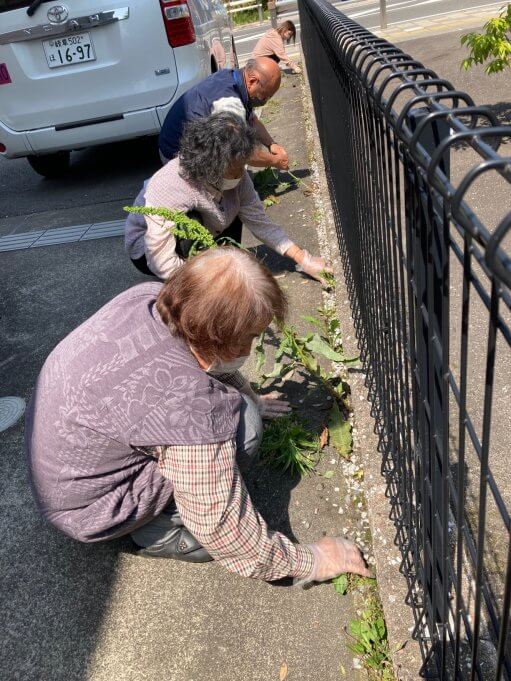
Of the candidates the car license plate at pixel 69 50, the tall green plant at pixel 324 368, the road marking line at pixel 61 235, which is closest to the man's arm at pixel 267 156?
the road marking line at pixel 61 235

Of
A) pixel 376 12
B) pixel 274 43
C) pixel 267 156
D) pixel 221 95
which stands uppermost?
pixel 221 95

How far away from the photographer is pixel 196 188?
9.20 ft

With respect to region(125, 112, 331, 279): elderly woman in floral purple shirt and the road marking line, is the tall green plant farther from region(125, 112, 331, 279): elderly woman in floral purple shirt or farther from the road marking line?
the road marking line

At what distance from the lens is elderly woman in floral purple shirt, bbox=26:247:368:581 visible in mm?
1581

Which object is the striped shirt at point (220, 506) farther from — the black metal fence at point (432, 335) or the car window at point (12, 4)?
the car window at point (12, 4)

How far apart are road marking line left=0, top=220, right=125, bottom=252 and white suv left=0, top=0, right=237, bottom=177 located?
80cm

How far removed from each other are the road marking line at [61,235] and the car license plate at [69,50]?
4.32ft

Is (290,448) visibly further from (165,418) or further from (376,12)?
(376,12)

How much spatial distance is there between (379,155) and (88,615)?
169cm

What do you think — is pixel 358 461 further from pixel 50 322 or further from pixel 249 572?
pixel 50 322

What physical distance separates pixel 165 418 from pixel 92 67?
4.29 meters

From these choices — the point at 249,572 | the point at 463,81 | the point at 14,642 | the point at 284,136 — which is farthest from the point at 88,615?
the point at 463,81

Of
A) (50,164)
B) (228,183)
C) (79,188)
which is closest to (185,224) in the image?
(228,183)

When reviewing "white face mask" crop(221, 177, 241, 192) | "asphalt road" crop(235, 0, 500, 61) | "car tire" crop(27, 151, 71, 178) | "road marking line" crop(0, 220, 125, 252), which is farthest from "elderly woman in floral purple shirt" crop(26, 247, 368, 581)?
"asphalt road" crop(235, 0, 500, 61)
